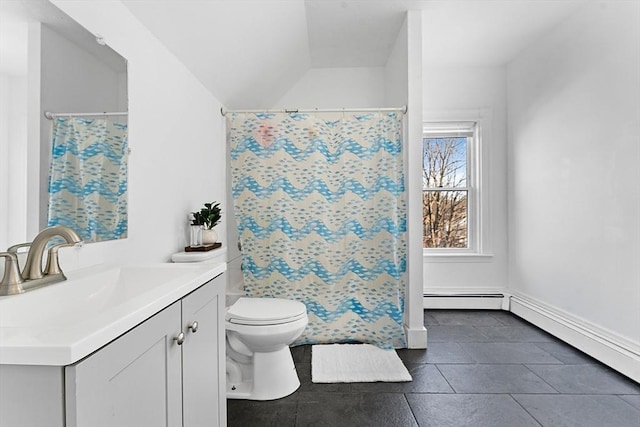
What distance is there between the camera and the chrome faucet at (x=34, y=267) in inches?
33.4

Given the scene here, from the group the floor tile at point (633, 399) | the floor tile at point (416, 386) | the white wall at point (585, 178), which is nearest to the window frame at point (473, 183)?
the white wall at point (585, 178)

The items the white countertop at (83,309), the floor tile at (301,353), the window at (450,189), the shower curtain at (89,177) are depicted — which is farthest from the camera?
the window at (450,189)

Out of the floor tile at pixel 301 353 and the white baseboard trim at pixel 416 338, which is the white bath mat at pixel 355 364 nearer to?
the floor tile at pixel 301 353

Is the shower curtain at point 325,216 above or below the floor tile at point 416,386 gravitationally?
above

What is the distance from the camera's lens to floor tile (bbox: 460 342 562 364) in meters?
2.38

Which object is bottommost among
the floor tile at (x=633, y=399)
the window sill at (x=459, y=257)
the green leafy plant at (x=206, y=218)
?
the floor tile at (x=633, y=399)

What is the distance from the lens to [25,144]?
97 centimetres

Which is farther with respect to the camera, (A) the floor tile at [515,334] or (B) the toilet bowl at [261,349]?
(A) the floor tile at [515,334]

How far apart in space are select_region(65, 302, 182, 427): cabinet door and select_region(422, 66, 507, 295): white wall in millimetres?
3096

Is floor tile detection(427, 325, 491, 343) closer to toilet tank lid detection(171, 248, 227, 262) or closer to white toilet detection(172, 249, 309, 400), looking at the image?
white toilet detection(172, 249, 309, 400)

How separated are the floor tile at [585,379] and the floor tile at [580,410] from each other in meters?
0.08

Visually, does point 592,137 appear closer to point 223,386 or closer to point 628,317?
point 628,317

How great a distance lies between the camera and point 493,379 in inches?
83.2

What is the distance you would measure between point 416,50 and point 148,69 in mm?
1885
